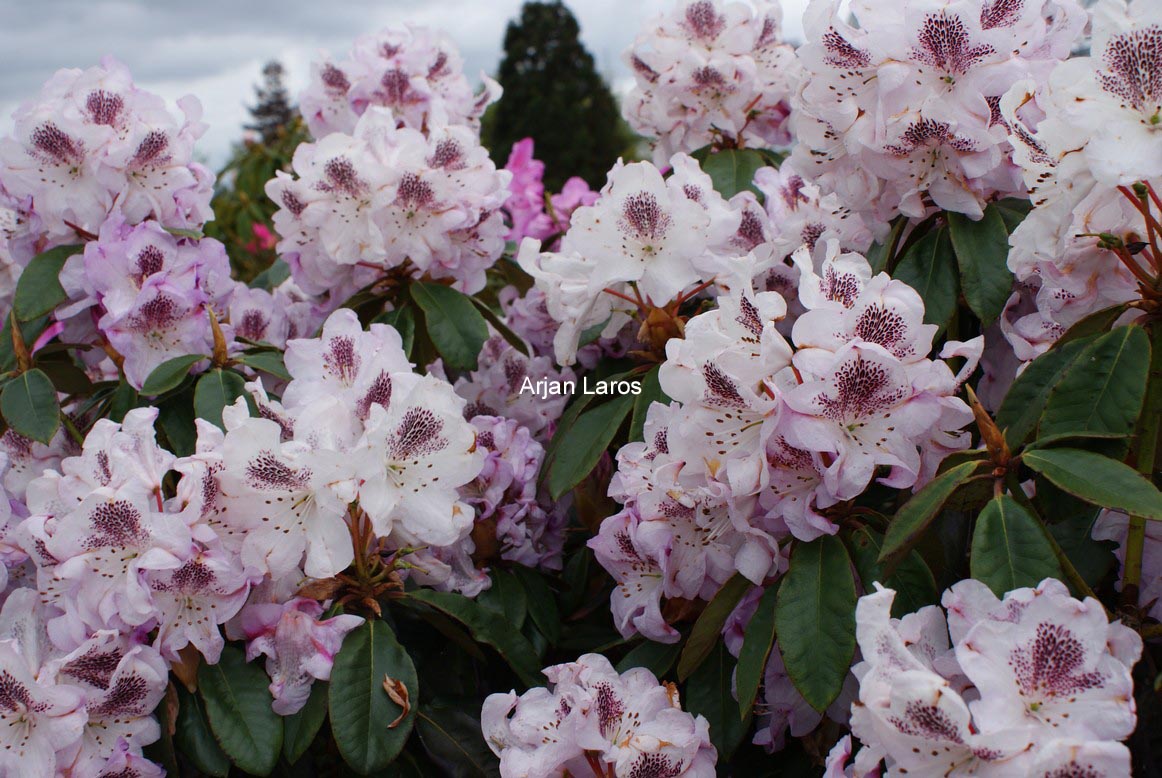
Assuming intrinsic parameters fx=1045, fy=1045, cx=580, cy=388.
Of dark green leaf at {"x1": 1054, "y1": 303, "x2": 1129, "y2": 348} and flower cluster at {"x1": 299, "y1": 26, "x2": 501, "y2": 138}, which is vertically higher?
flower cluster at {"x1": 299, "y1": 26, "x2": 501, "y2": 138}

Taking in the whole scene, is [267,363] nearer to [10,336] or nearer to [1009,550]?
[10,336]

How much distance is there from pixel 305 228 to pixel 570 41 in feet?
26.2

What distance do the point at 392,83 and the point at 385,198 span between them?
473 mm

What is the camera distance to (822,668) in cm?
97

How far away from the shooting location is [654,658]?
1.25 meters

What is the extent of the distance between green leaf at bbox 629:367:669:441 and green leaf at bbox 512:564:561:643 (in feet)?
0.93

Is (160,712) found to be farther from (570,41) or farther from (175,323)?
(570,41)

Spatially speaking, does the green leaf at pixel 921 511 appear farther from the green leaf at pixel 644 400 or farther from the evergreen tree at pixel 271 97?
the evergreen tree at pixel 271 97

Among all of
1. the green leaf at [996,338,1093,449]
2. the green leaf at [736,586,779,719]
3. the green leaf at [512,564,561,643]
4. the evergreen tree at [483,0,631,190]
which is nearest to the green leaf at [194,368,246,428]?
the green leaf at [512,564,561,643]

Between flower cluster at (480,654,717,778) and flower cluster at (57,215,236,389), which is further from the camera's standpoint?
flower cluster at (57,215,236,389)

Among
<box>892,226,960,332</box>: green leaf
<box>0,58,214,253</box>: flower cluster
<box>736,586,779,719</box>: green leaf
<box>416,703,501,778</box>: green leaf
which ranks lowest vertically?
<box>416,703,501,778</box>: green leaf

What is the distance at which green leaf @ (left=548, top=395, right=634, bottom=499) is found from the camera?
53.8 inches

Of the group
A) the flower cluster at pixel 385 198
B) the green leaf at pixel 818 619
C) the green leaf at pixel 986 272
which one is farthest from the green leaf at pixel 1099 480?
the flower cluster at pixel 385 198

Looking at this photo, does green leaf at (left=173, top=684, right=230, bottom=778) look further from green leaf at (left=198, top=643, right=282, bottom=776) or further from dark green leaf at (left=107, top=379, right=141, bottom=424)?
dark green leaf at (left=107, top=379, right=141, bottom=424)
